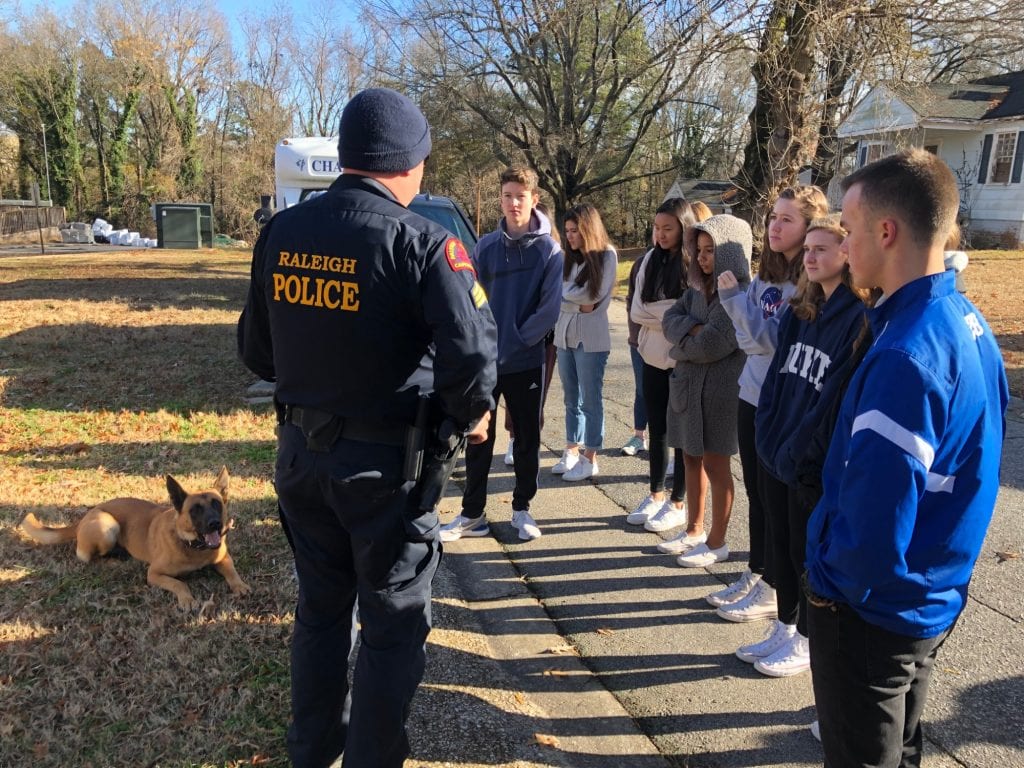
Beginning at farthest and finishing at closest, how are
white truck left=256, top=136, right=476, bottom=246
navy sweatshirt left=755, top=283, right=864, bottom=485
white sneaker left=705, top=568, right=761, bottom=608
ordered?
white truck left=256, top=136, right=476, bottom=246 < white sneaker left=705, top=568, right=761, bottom=608 < navy sweatshirt left=755, top=283, right=864, bottom=485

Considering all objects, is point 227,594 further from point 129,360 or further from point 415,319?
point 129,360

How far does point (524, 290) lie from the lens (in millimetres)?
4285

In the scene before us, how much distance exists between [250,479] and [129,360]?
473 centimetres

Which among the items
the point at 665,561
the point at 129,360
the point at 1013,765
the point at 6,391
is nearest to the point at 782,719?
the point at 1013,765

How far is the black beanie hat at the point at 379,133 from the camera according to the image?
2.26m

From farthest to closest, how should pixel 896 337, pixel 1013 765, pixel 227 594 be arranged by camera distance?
pixel 227 594
pixel 1013 765
pixel 896 337

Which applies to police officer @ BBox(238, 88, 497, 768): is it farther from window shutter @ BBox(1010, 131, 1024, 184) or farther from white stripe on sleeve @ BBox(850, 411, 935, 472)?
window shutter @ BBox(1010, 131, 1024, 184)

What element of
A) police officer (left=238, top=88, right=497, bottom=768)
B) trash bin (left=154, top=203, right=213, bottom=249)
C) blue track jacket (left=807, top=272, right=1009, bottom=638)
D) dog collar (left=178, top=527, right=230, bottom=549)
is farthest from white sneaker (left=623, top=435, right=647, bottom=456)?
trash bin (left=154, top=203, right=213, bottom=249)

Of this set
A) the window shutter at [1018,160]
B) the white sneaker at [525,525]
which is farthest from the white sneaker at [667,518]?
the window shutter at [1018,160]

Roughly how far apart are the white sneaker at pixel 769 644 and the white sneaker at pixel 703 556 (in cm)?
82

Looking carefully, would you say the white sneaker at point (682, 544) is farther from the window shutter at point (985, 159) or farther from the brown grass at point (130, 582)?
the window shutter at point (985, 159)

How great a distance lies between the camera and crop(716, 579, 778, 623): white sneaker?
3.58 meters

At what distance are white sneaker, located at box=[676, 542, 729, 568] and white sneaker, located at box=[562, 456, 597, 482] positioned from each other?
4.47 ft

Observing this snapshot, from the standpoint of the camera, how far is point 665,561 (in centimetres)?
420
